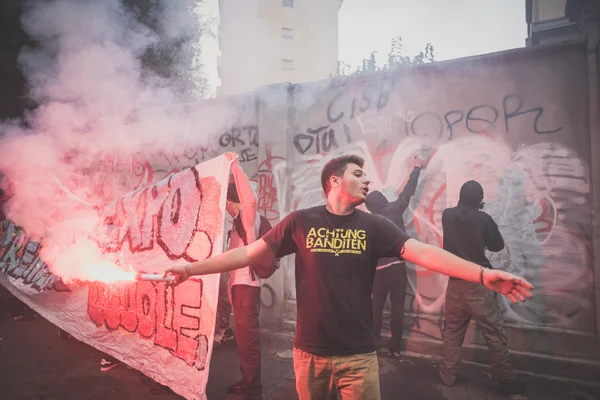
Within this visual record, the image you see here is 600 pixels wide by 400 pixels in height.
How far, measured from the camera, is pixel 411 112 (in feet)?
18.1

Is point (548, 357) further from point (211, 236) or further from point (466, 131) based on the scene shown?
point (211, 236)

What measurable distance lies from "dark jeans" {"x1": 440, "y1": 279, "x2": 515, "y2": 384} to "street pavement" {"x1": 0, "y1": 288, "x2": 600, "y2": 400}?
0.77ft

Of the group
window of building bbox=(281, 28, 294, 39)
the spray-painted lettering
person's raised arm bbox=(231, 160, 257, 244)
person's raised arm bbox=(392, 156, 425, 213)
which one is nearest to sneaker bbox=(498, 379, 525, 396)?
person's raised arm bbox=(392, 156, 425, 213)

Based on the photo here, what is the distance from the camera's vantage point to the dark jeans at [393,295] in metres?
4.94

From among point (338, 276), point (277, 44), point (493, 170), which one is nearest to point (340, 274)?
point (338, 276)

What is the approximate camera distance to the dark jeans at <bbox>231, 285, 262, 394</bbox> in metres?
3.60

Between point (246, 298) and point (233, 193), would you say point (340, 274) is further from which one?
point (233, 193)

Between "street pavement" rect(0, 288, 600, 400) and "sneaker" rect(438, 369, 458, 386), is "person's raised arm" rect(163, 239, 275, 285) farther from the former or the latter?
"sneaker" rect(438, 369, 458, 386)

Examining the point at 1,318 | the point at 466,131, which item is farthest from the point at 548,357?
the point at 1,318

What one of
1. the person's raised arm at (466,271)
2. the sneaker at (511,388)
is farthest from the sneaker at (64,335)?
the sneaker at (511,388)

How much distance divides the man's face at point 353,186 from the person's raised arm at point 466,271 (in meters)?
0.40

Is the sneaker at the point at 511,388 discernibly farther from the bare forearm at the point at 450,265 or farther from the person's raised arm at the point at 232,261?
the person's raised arm at the point at 232,261

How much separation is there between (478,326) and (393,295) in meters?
1.16

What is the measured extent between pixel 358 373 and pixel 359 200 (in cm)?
100
